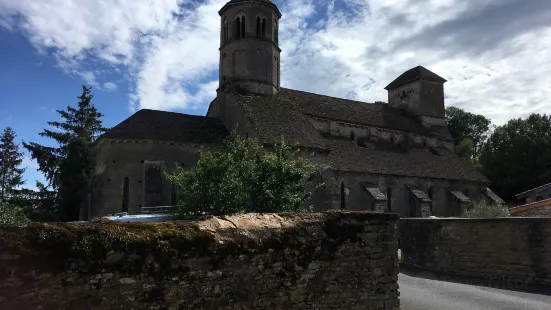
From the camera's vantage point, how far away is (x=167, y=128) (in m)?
26.8

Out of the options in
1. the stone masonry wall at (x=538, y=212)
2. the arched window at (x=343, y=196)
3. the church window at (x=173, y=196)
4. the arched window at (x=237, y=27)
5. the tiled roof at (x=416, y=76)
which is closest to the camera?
the stone masonry wall at (x=538, y=212)

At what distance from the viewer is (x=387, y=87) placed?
1832 inches

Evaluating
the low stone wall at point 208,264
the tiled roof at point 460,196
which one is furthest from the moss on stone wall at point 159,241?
the tiled roof at point 460,196

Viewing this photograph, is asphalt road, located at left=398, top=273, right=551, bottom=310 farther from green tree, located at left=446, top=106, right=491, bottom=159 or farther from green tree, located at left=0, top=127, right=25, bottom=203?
green tree, located at left=446, top=106, right=491, bottom=159

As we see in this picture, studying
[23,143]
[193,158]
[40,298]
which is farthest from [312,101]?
[40,298]

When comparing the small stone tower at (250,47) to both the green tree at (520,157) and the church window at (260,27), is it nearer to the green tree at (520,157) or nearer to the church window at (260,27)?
the church window at (260,27)

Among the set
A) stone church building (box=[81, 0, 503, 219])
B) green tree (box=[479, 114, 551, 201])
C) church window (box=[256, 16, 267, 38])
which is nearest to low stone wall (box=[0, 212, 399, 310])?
stone church building (box=[81, 0, 503, 219])

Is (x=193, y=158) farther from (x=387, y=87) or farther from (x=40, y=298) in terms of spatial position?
(x=387, y=87)

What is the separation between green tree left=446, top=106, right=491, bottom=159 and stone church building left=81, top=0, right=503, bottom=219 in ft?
91.5

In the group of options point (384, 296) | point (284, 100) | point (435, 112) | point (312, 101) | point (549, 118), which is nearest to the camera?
point (384, 296)

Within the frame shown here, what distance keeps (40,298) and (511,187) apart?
1954 inches

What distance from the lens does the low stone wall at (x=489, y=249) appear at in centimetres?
1545

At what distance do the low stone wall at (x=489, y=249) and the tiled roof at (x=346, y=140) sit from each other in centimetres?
1003

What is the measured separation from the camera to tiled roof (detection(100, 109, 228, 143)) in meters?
25.5
